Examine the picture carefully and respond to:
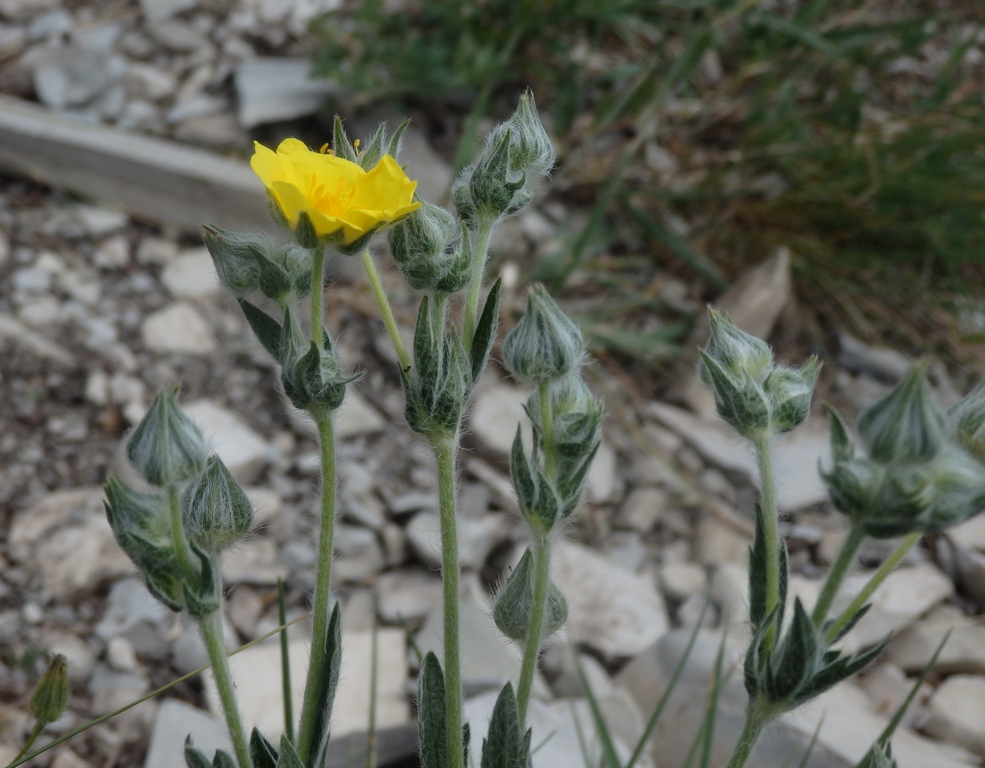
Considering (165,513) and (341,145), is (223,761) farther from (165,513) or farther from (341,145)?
(341,145)

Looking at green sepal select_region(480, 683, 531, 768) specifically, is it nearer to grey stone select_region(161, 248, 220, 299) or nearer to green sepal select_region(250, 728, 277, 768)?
green sepal select_region(250, 728, 277, 768)

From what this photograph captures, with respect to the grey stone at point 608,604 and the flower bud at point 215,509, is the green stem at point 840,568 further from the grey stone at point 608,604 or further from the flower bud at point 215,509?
the grey stone at point 608,604

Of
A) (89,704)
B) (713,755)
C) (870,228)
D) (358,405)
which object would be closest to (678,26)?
(870,228)

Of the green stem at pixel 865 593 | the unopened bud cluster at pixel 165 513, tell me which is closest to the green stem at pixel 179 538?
the unopened bud cluster at pixel 165 513

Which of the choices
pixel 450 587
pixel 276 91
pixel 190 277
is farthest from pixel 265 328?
pixel 276 91

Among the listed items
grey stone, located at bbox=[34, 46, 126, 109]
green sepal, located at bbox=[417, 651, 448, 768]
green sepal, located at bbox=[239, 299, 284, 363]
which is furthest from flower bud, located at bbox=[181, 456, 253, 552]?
grey stone, located at bbox=[34, 46, 126, 109]

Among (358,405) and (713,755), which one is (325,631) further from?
(358,405)
